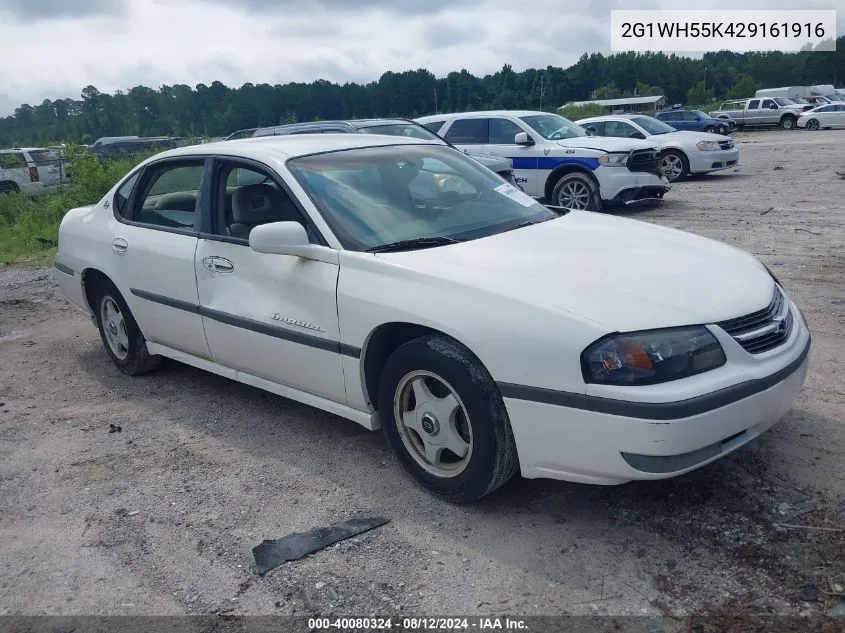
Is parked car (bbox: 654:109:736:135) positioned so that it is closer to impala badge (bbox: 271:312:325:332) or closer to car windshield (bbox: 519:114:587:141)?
car windshield (bbox: 519:114:587:141)

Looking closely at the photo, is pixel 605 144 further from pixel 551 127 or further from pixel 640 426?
pixel 640 426

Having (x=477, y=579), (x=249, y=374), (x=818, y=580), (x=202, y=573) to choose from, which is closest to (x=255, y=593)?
(x=202, y=573)

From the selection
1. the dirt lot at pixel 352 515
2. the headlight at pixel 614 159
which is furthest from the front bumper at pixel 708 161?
the dirt lot at pixel 352 515

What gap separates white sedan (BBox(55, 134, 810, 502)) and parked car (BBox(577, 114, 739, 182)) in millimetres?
12796

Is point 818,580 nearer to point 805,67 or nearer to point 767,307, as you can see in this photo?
point 767,307

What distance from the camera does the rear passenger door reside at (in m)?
4.64

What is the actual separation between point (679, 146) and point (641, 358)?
49.0 ft

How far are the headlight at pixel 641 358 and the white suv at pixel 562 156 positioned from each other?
8.73 metres

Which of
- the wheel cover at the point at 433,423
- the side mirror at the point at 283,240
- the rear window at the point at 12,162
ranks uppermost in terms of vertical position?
the rear window at the point at 12,162

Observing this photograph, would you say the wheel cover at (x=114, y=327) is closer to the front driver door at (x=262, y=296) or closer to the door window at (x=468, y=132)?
the front driver door at (x=262, y=296)

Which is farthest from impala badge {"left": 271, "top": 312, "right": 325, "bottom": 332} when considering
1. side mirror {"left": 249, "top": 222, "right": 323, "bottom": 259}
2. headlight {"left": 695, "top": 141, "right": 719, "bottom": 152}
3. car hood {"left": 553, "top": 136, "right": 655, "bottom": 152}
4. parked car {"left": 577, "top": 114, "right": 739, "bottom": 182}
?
headlight {"left": 695, "top": 141, "right": 719, "bottom": 152}

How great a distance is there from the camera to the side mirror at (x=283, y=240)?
3.75m

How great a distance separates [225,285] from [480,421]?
1.83 m

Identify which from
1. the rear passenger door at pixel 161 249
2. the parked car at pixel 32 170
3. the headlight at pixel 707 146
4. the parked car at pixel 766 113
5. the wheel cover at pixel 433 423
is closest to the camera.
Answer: the wheel cover at pixel 433 423
